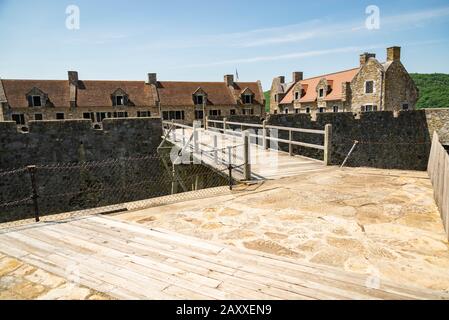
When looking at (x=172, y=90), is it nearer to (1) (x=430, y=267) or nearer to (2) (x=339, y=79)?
(2) (x=339, y=79)

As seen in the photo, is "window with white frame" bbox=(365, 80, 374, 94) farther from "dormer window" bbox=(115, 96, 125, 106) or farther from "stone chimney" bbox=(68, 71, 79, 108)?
"stone chimney" bbox=(68, 71, 79, 108)

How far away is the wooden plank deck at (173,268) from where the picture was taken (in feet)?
9.64

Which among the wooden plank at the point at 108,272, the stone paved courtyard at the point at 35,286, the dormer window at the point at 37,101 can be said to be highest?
the dormer window at the point at 37,101

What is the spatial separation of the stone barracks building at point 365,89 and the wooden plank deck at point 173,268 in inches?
1106

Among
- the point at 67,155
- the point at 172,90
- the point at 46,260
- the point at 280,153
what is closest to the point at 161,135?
the point at 67,155

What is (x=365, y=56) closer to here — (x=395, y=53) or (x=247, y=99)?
(x=395, y=53)

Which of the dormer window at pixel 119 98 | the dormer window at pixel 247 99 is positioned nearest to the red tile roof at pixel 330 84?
the dormer window at pixel 247 99

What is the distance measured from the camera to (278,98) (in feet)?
132

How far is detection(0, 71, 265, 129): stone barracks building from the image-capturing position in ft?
93.0

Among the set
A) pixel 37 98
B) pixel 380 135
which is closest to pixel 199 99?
pixel 37 98

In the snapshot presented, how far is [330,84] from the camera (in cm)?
3291

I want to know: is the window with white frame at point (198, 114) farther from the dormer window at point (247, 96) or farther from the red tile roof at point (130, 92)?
the dormer window at point (247, 96)
